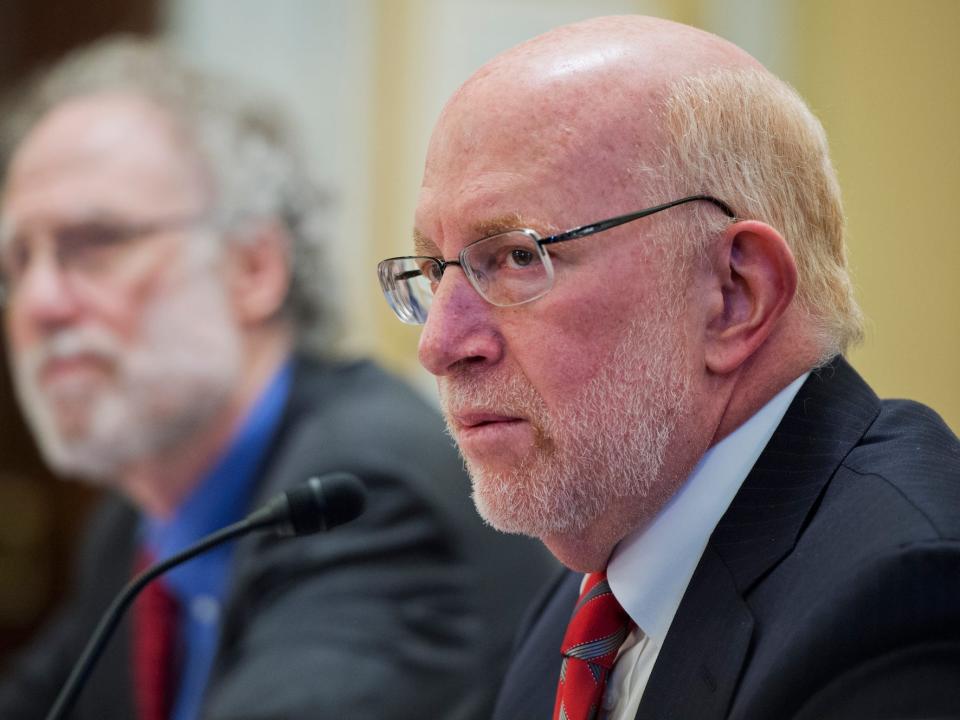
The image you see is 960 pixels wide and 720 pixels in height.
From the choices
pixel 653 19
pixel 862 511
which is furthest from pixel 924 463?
pixel 653 19

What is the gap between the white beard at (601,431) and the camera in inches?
42.5

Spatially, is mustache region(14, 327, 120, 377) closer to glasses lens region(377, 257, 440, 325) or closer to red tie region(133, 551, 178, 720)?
red tie region(133, 551, 178, 720)

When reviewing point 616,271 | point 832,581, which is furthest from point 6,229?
point 832,581

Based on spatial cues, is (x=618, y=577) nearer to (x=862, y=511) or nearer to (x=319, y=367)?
(x=862, y=511)

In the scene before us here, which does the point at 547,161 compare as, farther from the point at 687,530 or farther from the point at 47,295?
the point at 47,295

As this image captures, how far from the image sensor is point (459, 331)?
3.67 feet

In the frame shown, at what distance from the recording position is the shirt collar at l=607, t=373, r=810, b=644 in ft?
3.58

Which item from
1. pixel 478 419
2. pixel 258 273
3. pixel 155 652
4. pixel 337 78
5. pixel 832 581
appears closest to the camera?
pixel 832 581

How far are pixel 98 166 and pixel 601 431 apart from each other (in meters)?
1.58

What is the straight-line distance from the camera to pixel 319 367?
2457 mm

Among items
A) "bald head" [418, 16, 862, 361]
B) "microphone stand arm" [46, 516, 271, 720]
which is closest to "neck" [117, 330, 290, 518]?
"microphone stand arm" [46, 516, 271, 720]

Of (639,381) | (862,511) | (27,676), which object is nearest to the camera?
(862,511)

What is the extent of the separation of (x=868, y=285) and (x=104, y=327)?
1842 millimetres

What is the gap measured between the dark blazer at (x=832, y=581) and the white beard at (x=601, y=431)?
0.10 metres
